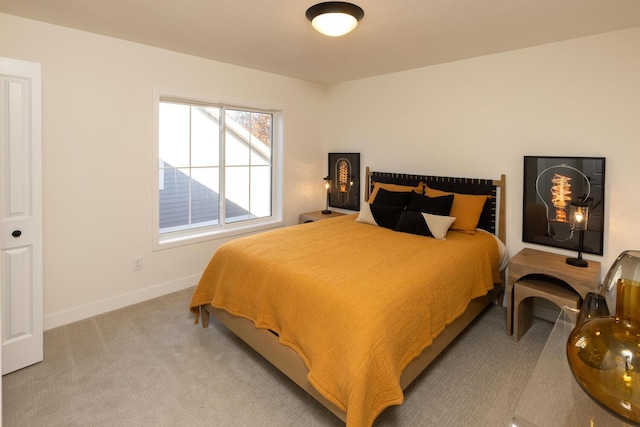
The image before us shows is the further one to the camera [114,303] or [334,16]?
A: [114,303]

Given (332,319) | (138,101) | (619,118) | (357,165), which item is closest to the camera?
(332,319)

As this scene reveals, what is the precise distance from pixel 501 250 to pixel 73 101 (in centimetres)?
392

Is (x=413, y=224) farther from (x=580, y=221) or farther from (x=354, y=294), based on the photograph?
(x=354, y=294)

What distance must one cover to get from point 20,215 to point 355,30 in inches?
107

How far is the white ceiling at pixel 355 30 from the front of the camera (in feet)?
7.42

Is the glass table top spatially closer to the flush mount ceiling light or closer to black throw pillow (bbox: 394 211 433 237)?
black throw pillow (bbox: 394 211 433 237)

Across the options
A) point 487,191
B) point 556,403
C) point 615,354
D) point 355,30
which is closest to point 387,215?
point 487,191

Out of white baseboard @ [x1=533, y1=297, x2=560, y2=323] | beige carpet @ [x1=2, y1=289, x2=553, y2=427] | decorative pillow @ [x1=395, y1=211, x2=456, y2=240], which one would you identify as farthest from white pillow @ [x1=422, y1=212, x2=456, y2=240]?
white baseboard @ [x1=533, y1=297, x2=560, y2=323]

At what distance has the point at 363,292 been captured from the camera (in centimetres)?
188

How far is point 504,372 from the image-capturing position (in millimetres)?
2311

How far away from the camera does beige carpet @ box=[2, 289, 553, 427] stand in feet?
6.25

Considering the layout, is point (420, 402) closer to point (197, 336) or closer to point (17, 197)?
point (197, 336)

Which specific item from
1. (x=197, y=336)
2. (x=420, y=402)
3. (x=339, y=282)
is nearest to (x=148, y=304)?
(x=197, y=336)

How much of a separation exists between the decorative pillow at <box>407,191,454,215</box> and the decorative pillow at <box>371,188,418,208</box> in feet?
0.37
